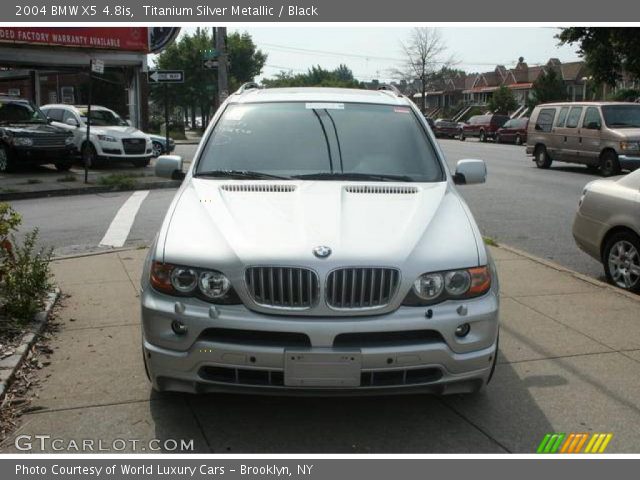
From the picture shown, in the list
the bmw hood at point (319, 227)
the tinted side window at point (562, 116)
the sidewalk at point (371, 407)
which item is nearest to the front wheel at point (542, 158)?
the tinted side window at point (562, 116)

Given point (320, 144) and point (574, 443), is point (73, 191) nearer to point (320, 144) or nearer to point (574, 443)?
point (320, 144)

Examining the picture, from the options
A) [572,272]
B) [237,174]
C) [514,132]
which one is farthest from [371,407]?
[514,132]

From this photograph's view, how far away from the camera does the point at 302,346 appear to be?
3320 millimetres

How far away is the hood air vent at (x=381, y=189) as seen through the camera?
13.7 feet

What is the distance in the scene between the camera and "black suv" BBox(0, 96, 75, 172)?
16.3 metres

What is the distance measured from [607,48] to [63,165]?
77.6 ft

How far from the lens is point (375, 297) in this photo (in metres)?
3.39

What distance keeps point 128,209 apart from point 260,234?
906 centimetres

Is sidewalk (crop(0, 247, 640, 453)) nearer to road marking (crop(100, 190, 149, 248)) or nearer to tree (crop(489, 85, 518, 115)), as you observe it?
road marking (crop(100, 190, 149, 248))

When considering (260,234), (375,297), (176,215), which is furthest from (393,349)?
(176,215)

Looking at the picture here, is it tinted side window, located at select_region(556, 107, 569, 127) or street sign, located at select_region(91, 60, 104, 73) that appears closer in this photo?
street sign, located at select_region(91, 60, 104, 73)

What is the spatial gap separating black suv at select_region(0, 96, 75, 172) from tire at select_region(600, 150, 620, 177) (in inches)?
519

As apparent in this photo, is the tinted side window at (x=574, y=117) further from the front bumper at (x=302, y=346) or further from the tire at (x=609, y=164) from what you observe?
the front bumper at (x=302, y=346)

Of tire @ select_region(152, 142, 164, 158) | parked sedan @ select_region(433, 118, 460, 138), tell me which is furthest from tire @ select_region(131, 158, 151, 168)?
parked sedan @ select_region(433, 118, 460, 138)
